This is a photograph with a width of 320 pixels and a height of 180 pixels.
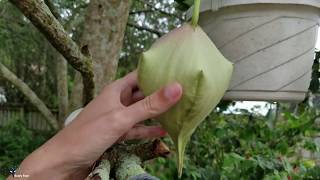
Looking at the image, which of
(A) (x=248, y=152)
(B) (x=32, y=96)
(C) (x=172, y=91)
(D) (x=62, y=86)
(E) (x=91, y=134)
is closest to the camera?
(C) (x=172, y=91)

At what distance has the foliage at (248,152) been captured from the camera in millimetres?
1410

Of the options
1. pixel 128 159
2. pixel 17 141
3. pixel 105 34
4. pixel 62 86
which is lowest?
pixel 17 141

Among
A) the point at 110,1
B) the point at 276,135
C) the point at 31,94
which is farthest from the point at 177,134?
the point at 276,135

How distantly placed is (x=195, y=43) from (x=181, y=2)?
35 centimetres

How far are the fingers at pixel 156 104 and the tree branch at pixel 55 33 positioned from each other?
0.63ft

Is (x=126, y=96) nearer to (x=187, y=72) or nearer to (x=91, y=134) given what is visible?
(x=91, y=134)

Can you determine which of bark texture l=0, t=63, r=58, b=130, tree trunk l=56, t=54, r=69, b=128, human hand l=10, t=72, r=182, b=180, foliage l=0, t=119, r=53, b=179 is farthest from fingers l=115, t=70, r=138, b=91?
foliage l=0, t=119, r=53, b=179

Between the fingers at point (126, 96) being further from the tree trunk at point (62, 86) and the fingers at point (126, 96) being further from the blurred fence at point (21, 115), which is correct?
the blurred fence at point (21, 115)

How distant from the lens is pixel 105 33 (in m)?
1.20

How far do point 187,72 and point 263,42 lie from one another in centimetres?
26

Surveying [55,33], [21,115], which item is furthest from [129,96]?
[21,115]

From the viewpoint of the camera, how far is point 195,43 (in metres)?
0.49

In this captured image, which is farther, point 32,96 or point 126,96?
point 32,96

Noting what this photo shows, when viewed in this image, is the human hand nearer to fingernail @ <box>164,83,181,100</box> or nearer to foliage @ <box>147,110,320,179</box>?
fingernail @ <box>164,83,181,100</box>
